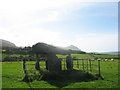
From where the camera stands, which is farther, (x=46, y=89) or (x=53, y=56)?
(x=53, y=56)

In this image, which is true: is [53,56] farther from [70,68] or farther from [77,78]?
[77,78]

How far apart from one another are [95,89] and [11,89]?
745 cm

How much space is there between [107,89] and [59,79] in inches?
271

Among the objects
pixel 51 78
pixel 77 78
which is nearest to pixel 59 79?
pixel 51 78

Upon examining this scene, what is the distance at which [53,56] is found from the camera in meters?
24.8

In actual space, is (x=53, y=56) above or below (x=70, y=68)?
above

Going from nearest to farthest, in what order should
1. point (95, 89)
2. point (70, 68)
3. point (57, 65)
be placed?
point (95, 89)
point (57, 65)
point (70, 68)

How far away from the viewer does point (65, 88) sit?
14805mm

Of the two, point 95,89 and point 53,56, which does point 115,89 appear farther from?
point 53,56

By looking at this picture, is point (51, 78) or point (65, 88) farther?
point (51, 78)

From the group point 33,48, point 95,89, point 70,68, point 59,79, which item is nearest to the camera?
point 95,89

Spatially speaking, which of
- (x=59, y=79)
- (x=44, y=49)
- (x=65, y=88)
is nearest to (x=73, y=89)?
(x=65, y=88)

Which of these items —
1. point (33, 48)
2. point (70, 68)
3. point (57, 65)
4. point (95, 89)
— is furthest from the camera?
point (33, 48)

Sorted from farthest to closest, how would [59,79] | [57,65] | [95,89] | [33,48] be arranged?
[33,48] → [57,65] → [59,79] → [95,89]
